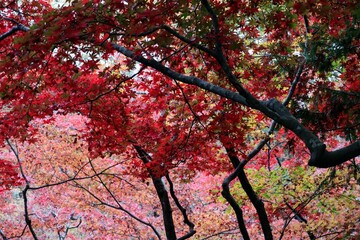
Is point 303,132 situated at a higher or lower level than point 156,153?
lower

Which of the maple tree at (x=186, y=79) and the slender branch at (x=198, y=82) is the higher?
the maple tree at (x=186, y=79)

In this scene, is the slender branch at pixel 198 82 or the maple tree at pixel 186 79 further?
the maple tree at pixel 186 79

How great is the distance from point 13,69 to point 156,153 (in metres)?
2.74

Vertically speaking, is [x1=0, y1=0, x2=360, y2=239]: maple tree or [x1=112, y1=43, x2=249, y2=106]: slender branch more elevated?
[x1=0, y1=0, x2=360, y2=239]: maple tree

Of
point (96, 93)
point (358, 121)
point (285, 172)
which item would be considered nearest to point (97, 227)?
point (285, 172)

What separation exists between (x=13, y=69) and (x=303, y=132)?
2.94 m

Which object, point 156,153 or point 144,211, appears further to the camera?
point 144,211

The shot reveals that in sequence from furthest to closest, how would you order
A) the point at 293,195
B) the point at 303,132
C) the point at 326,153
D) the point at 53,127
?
the point at 53,127, the point at 293,195, the point at 303,132, the point at 326,153

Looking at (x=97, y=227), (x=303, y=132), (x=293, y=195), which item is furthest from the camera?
(x=97, y=227)

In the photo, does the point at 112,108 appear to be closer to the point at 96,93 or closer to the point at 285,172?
the point at 96,93

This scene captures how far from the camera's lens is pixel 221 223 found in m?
10.9

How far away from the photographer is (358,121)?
564cm

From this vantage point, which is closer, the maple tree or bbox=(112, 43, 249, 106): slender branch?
bbox=(112, 43, 249, 106): slender branch

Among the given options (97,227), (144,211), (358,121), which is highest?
(144,211)
